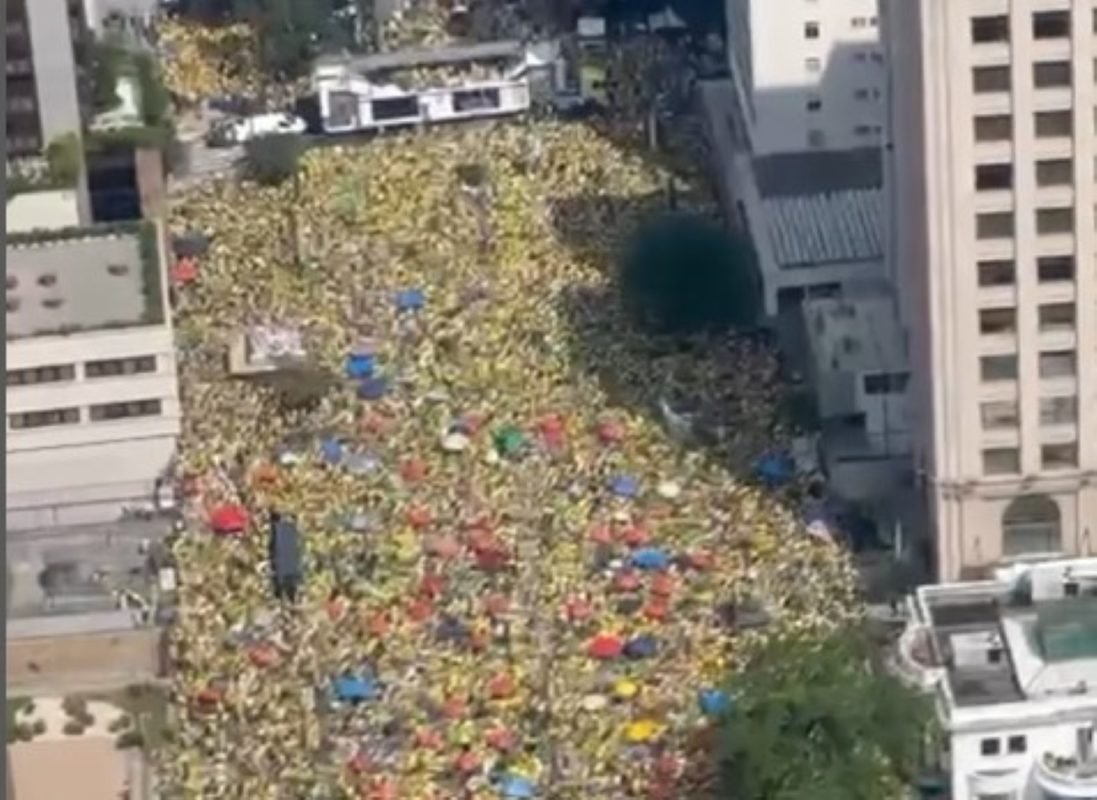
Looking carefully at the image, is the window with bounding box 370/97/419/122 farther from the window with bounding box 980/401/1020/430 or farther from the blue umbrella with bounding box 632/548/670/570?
the window with bounding box 980/401/1020/430

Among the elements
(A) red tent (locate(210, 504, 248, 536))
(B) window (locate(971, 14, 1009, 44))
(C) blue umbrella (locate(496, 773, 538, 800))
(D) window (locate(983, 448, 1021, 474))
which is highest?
(B) window (locate(971, 14, 1009, 44))

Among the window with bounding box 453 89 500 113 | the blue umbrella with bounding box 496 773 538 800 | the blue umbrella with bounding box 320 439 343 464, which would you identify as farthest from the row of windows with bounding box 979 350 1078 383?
the window with bounding box 453 89 500 113

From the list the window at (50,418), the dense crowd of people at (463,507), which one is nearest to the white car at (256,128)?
the dense crowd of people at (463,507)

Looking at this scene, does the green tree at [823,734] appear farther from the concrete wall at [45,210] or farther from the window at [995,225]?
the concrete wall at [45,210]

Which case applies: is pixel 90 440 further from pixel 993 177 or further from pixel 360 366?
pixel 993 177

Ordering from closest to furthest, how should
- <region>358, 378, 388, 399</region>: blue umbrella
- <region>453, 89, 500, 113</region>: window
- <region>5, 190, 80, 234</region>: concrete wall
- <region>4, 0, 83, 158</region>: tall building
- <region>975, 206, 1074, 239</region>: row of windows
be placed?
<region>975, 206, 1074, 239</region>: row of windows < <region>358, 378, 388, 399</region>: blue umbrella < <region>5, 190, 80, 234</region>: concrete wall < <region>4, 0, 83, 158</region>: tall building < <region>453, 89, 500, 113</region>: window

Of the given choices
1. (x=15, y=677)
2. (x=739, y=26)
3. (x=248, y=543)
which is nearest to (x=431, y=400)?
(x=248, y=543)
